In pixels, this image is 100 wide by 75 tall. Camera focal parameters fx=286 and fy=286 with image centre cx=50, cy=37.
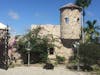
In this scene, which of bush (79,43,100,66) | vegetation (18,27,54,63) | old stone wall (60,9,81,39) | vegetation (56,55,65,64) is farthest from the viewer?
old stone wall (60,9,81,39)

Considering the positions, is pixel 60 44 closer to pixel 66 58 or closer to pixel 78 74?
pixel 66 58

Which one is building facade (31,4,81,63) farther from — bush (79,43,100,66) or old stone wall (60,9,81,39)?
bush (79,43,100,66)

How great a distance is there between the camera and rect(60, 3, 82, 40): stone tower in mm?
40344

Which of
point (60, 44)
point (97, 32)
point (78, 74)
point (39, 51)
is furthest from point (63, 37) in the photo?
point (78, 74)

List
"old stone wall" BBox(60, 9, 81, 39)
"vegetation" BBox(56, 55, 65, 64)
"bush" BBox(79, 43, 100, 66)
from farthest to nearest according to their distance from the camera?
"old stone wall" BBox(60, 9, 81, 39)
"vegetation" BBox(56, 55, 65, 64)
"bush" BBox(79, 43, 100, 66)

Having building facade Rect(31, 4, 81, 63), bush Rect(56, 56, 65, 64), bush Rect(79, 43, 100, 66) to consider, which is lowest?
bush Rect(56, 56, 65, 64)

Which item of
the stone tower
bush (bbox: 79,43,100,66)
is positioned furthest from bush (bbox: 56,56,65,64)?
bush (bbox: 79,43,100,66)

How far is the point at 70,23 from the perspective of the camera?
4034 centimetres

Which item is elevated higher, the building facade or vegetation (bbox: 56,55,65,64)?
the building facade

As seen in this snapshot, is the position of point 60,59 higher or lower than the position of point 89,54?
lower

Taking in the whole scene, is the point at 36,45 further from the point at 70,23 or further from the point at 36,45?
the point at 70,23

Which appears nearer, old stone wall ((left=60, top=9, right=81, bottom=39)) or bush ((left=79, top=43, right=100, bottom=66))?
bush ((left=79, top=43, right=100, bottom=66))

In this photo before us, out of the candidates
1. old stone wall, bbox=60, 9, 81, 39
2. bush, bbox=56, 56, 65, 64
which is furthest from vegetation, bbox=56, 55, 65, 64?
old stone wall, bbox=60, 9, 81, 39

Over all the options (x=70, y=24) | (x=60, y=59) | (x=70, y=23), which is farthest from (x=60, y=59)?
(x=70, y=23)
